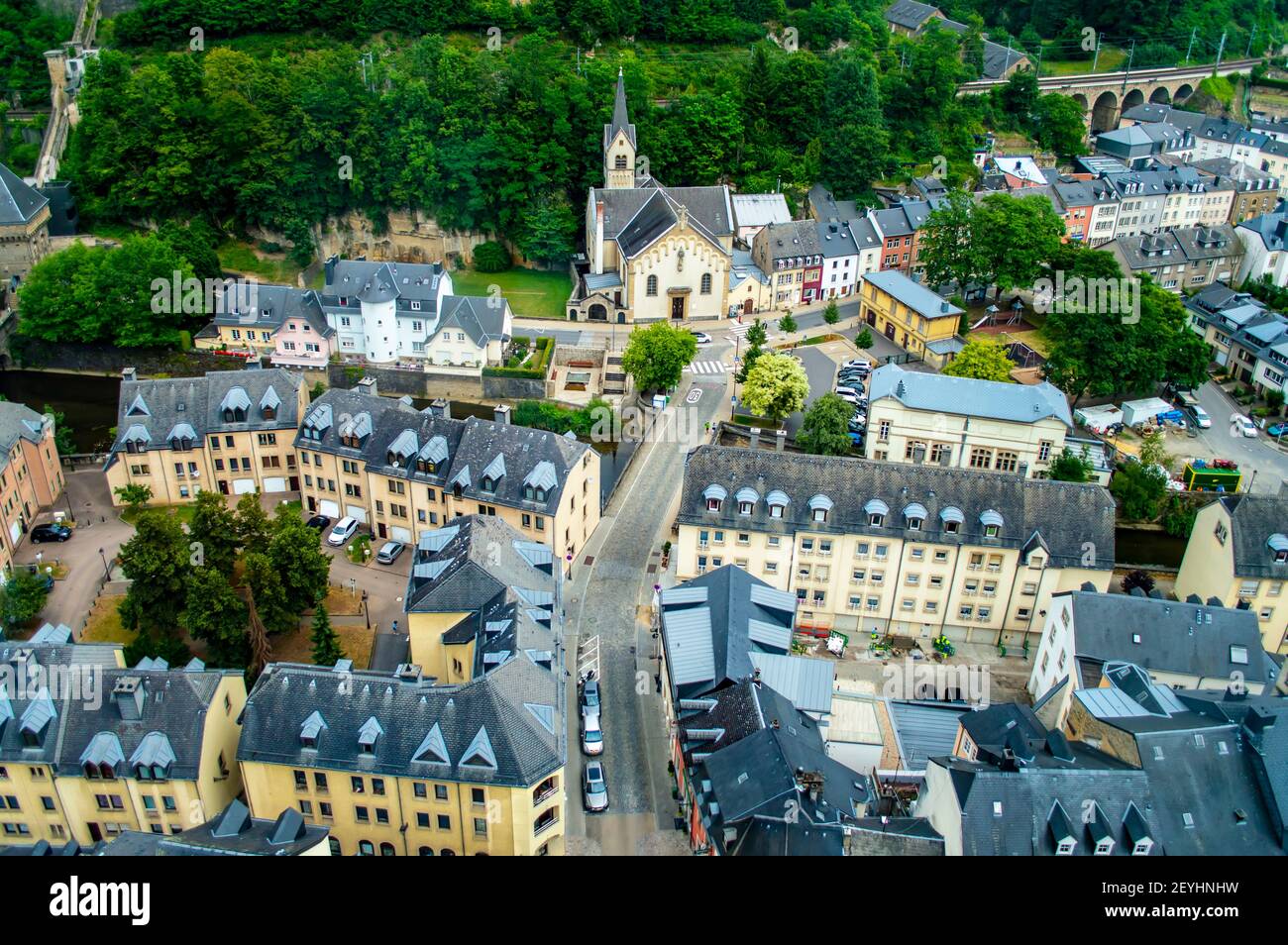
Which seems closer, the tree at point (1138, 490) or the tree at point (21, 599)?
the tree at point (21, 599)

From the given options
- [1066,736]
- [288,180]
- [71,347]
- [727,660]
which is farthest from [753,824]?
[288,180]

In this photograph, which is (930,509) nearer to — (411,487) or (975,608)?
(975,608)

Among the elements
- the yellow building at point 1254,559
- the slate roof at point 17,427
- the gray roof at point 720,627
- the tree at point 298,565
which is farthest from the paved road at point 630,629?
the slate roof at point 17,427

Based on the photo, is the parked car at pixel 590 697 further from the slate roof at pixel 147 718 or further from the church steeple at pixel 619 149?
the church steeple at pixel 619 149

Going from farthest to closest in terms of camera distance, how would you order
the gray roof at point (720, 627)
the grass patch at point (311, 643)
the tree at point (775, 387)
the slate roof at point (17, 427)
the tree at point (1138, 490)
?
the tree at point (775, 387) → the tree at point (1138, 490) → the slate roof at point (17, 427) → the grass patch at point (311, 643) → the gray roof at point (720, 627)

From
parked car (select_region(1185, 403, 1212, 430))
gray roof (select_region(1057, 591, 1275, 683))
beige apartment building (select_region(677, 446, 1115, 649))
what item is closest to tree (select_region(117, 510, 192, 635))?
beige apartment building (select_region(677, 446, 1115, 649))
